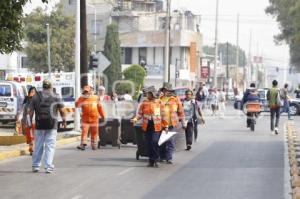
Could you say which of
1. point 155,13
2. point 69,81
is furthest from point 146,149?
point 155,13

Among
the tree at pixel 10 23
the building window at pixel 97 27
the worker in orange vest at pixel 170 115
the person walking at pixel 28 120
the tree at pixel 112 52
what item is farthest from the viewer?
the building window at pixel 97 27

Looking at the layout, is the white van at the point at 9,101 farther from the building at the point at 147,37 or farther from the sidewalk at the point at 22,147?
the building at the point at 147,37

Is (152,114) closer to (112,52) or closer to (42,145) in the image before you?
(42,145)

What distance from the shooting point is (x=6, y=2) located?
16.0 m

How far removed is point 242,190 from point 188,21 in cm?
8719

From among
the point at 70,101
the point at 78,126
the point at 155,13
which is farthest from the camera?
the point at 155,13

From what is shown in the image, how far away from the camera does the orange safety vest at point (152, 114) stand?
17719mm

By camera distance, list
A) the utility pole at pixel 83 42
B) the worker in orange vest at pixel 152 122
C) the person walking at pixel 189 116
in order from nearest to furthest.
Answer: the worker in orange vest at pixel 152 122 < the person walking at pixel 189 116 < the utility pole at pixel 83 42

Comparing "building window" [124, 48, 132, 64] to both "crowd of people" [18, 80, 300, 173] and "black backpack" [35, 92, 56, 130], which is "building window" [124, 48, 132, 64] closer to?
"crowd of people" [18, 80, 300, 173]

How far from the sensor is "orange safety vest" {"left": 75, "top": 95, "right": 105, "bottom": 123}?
71.8 ft

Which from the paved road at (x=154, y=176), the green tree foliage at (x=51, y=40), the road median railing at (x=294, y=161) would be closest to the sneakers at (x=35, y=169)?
the paved road at (x=154, y=176)

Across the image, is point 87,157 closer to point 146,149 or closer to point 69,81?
point 146,149

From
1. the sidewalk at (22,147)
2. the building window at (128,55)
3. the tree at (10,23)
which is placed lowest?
the sidewalk at (22,147)

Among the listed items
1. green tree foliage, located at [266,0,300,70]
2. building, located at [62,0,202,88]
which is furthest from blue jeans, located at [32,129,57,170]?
building, located at [62,0,202,88]
